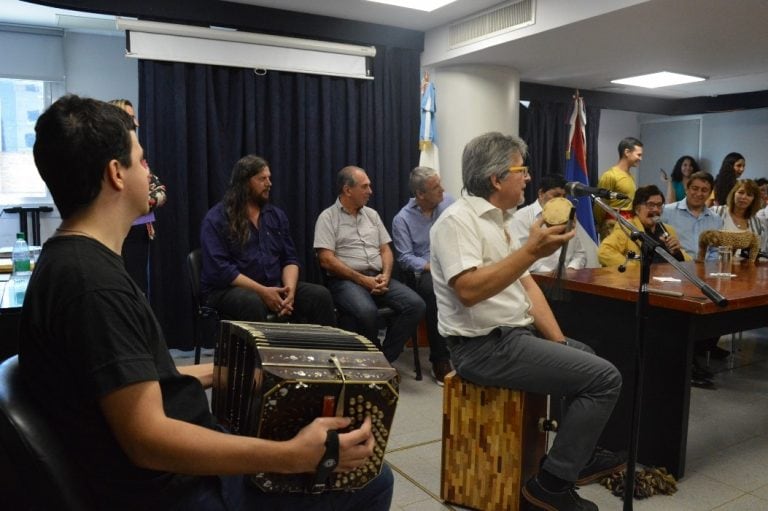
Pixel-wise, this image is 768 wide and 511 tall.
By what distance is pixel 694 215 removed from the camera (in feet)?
13.6

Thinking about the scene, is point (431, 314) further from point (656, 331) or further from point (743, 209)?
point (743, 209)

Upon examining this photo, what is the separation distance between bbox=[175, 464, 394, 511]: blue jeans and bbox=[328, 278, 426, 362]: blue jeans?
216 centimetres

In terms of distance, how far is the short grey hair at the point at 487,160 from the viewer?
203 centimetres

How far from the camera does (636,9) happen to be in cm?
326

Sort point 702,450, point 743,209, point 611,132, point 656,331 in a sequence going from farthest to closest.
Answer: point 611,132 → point 743,209 → point 702,450 → point 656,331

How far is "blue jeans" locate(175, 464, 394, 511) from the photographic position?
1.08 meters

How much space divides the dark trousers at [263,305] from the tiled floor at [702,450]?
0.65m

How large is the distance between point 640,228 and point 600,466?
1800 millimetres

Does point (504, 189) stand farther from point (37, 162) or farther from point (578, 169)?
point (578, 169)

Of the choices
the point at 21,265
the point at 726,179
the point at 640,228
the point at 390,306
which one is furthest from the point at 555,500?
the point at 726,179

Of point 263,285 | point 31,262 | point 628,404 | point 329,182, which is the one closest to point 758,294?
point 628,404

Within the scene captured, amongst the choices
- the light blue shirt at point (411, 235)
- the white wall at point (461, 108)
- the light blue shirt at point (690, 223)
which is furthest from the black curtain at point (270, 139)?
the light blue shirt at point (690, 223)

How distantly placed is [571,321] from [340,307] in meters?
1.37

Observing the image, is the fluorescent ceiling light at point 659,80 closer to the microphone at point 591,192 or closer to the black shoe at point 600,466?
the microphone at point 591,192
